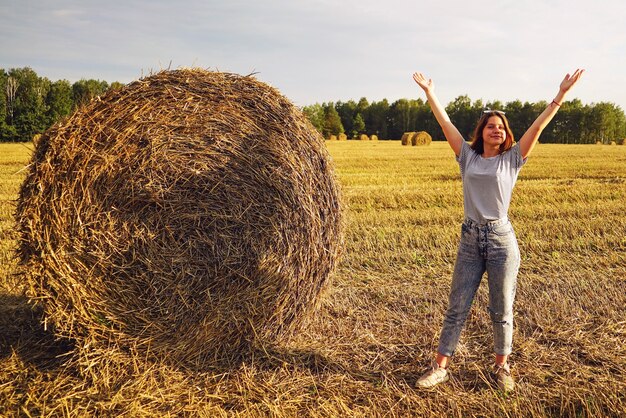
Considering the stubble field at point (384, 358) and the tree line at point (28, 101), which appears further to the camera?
the tree line at point (28, 101)

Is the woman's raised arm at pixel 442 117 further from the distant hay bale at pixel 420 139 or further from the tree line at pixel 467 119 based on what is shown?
the tree line at pixel 467 119

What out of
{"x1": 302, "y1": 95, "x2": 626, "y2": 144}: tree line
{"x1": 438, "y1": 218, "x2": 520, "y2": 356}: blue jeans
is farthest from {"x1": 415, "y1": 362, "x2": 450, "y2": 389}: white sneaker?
{"x1": 302, "y1": 95, "x2": 626, "y2": 144}: tree line

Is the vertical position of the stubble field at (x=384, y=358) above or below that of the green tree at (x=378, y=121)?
below

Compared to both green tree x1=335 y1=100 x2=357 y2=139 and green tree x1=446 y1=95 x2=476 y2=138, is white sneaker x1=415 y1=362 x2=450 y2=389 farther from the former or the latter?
green tree x1=335 y1=100 x2=357 y2=139

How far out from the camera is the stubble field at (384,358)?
10.6 feet

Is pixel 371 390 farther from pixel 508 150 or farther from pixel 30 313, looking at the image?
pixel 30 313

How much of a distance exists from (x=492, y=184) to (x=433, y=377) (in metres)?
1.36

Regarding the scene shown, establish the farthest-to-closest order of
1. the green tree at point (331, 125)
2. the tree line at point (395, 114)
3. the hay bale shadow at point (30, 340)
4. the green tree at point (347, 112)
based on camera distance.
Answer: the green tree at point (347, 112), the green tree at point (331, 125), the tree line at point (395, 114), the hay bale shadow at point (30, 340)

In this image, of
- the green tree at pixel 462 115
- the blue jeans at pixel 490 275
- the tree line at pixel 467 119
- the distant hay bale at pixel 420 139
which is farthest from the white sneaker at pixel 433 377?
the green tree at pixel 462 115

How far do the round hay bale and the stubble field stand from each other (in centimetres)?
27

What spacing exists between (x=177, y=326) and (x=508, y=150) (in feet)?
8.64

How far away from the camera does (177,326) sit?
373 cm

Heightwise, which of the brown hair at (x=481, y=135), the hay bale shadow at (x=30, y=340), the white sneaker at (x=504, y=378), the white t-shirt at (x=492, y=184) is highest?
the brown hair at (x=481, y=135)

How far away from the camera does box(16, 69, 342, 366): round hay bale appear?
11.6ft
